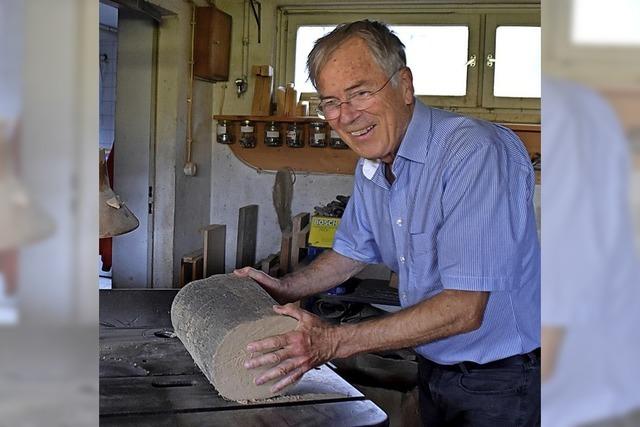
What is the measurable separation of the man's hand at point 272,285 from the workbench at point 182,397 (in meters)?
0.21

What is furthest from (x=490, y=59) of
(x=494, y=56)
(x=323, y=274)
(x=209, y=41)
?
(x=323, y=274)

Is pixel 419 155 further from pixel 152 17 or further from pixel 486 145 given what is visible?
pixel 152 17

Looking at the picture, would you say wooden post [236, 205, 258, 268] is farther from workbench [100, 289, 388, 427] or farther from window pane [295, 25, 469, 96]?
workbench [100, 289, 388, 427]

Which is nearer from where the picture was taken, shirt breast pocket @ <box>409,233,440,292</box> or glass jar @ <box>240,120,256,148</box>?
shirt breast pocket @ <box>409,233,440,292</box>

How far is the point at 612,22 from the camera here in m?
0.44

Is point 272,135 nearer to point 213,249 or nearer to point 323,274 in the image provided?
point 213,249

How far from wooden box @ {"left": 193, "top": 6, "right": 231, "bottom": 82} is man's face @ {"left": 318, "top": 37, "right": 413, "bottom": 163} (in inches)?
84.8

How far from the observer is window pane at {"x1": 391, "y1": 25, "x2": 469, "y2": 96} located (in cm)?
373

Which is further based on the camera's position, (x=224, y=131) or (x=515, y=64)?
(x=224, y=131)

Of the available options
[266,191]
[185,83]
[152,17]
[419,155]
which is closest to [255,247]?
[266,191]

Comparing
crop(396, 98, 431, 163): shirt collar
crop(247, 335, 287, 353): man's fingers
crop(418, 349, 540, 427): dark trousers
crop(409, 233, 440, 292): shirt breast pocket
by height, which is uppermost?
crop(396, 98, 431, 163): shirt collar

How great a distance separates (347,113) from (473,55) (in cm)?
232

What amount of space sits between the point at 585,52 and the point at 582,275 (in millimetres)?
145

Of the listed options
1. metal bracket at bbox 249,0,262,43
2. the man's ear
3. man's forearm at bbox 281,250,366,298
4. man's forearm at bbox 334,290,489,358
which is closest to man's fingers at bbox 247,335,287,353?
man's forearm at bbox 334,290,489,358
